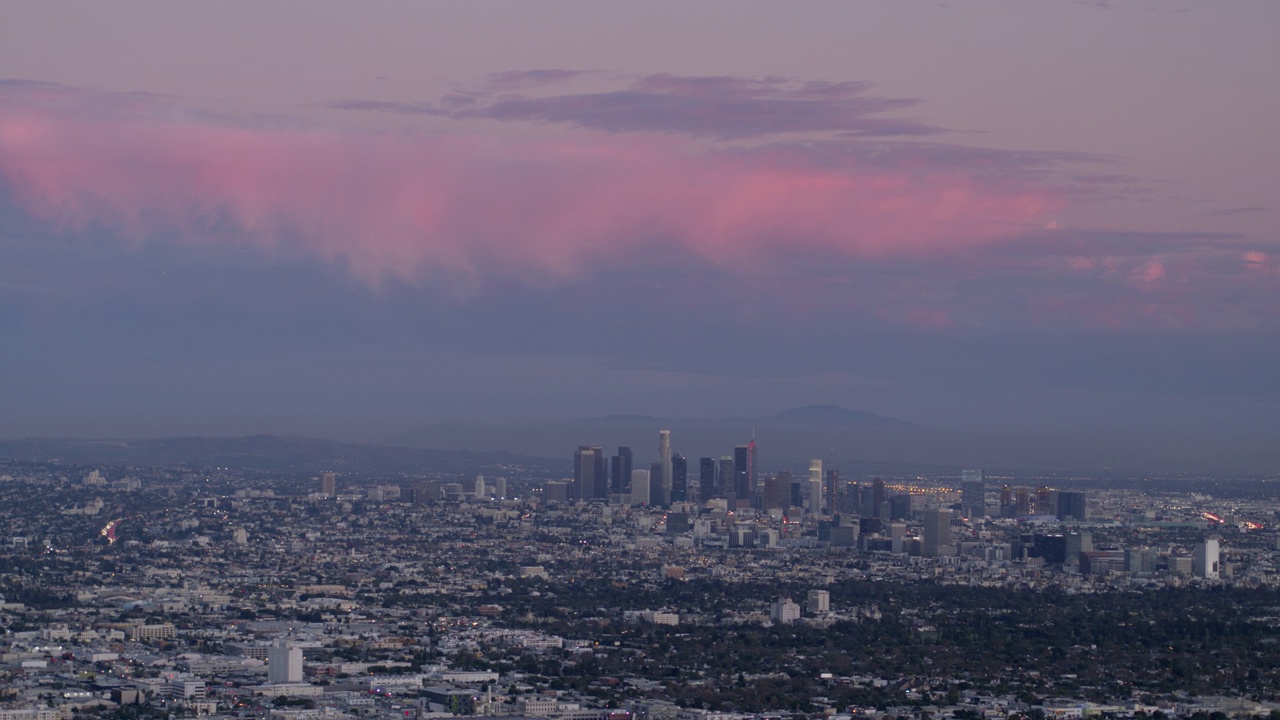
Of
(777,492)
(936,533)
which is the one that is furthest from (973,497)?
(936,533)

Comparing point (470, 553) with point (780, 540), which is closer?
point (470, 553)

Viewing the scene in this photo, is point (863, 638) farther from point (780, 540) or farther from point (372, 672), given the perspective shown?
point (780, 540)

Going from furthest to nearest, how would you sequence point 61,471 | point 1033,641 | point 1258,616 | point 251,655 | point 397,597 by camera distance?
point 61,471, point 397,597, point 1258,616, point 1033,641, point 251,655

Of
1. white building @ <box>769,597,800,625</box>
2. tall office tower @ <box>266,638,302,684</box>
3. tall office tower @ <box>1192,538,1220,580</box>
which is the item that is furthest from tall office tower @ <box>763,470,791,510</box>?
tall office tower @ <box>266,638,302,684</box>

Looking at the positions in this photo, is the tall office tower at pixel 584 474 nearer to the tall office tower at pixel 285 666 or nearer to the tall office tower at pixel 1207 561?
the tall office tower at pixel 1207 561

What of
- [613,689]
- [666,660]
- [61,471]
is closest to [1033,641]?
[666,660]

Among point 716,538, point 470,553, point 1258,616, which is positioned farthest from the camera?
point 716,538
